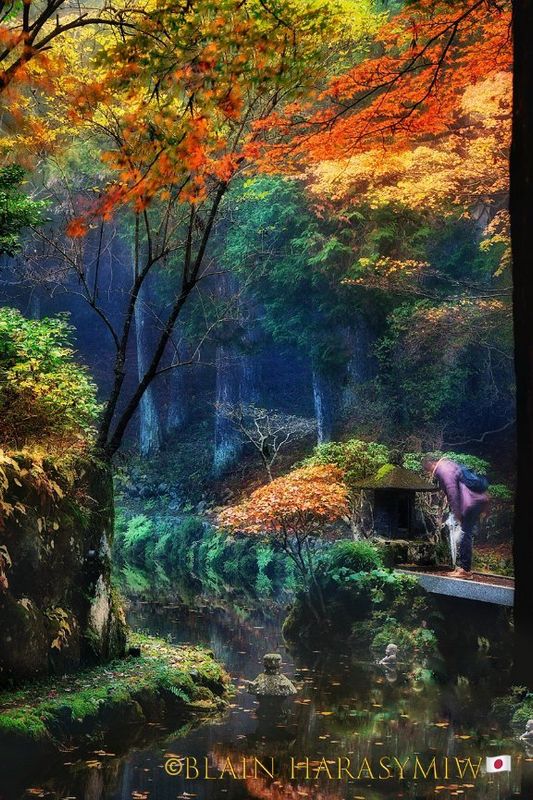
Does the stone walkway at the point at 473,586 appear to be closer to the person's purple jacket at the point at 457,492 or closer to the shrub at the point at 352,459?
the person's purple jacket at the point at 457,492

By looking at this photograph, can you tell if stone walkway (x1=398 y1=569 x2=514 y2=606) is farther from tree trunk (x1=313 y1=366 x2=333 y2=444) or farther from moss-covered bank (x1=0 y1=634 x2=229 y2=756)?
tree trunk (x1=313 y1=366 x2=333 y2=444)

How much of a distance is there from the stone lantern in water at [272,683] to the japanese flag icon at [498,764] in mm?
2486

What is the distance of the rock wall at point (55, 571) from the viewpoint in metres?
7.01

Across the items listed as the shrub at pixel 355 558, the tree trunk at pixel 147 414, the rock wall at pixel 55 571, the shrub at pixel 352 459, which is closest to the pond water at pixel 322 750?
the rock wall at pixel 55 571

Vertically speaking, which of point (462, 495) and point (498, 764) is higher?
point (462, 495)

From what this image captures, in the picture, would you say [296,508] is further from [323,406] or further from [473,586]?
[323,406]

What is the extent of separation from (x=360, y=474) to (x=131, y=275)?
17099mm

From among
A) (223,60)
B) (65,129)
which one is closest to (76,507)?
(223,60)

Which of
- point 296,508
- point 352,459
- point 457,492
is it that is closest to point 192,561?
point 352,459

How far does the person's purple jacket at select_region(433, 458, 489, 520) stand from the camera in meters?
11.4

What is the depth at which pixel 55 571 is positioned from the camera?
7594 mm

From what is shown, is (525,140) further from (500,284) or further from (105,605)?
(500,284)

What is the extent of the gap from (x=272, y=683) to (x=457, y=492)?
12.8ft

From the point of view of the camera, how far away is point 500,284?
57.0 ft
